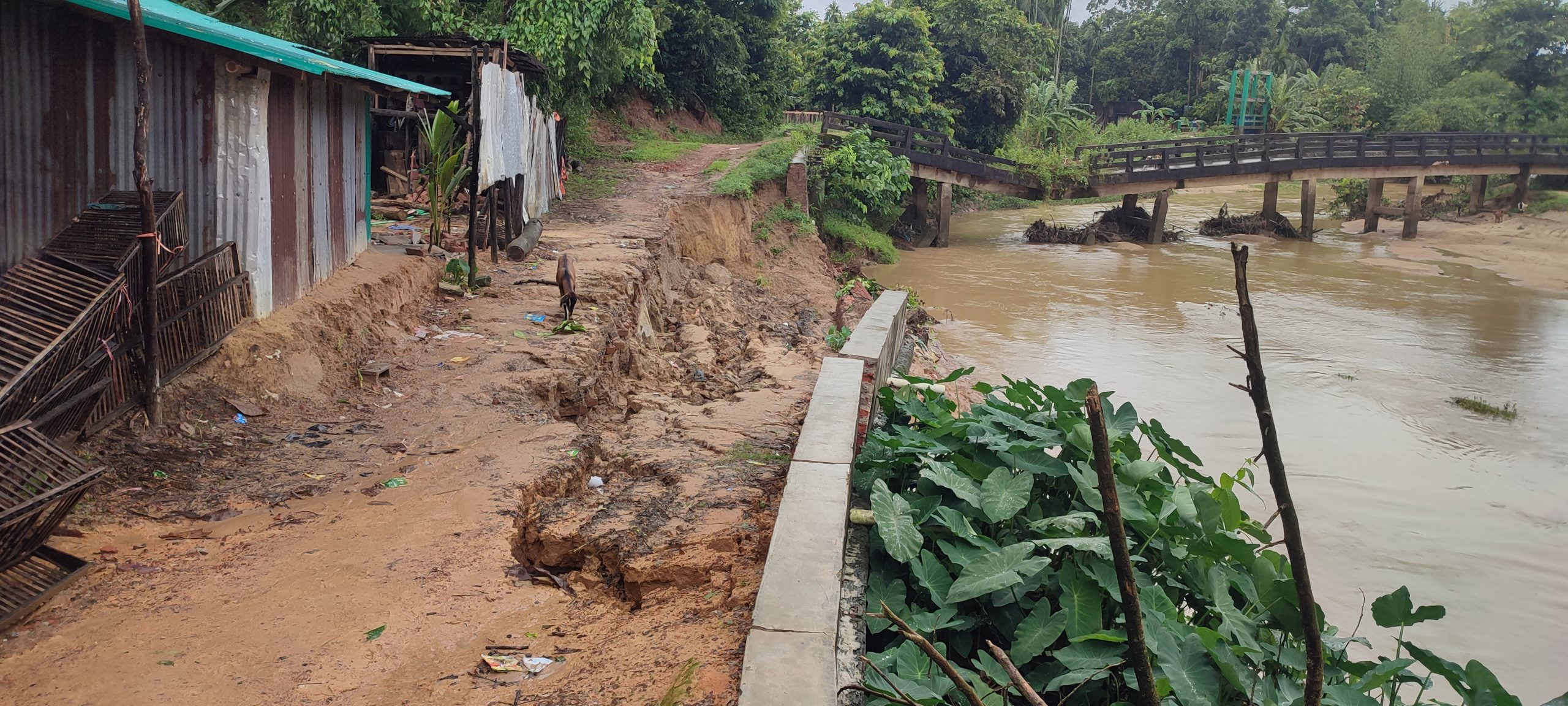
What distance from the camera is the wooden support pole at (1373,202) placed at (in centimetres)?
2783

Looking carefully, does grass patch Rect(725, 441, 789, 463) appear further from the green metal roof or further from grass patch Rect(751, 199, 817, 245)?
grass patch Rect(751, 199, 817, 245)

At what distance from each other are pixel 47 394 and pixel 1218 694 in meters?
4.96

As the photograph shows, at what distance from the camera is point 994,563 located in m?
3.59

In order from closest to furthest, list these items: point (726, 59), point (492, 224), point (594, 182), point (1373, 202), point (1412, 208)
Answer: point (492, 224), point (594, 182), point (726, 59), point (1412, 208), point (1373, 202)

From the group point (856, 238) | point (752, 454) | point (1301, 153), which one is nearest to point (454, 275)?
point (752, 454)

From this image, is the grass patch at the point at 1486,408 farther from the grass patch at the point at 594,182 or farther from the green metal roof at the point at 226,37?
the green metal roof at the point at 226,37

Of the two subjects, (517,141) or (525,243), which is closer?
(525,243)

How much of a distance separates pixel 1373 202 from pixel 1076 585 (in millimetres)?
29326

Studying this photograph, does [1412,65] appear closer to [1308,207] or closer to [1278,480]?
[1308,207]

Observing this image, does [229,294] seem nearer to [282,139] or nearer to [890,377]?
[282,139]

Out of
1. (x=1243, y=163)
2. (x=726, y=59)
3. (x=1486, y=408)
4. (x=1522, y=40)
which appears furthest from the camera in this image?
(x=1522, y=40)

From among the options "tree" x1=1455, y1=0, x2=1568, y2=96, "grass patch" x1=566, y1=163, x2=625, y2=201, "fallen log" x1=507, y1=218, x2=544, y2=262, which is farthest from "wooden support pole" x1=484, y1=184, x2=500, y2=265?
"tree" x1=1455, y1=0, x2=1568, y2=96

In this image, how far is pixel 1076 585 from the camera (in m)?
3.50

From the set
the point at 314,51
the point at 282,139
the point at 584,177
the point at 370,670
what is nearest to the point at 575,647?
the point at 370,670
